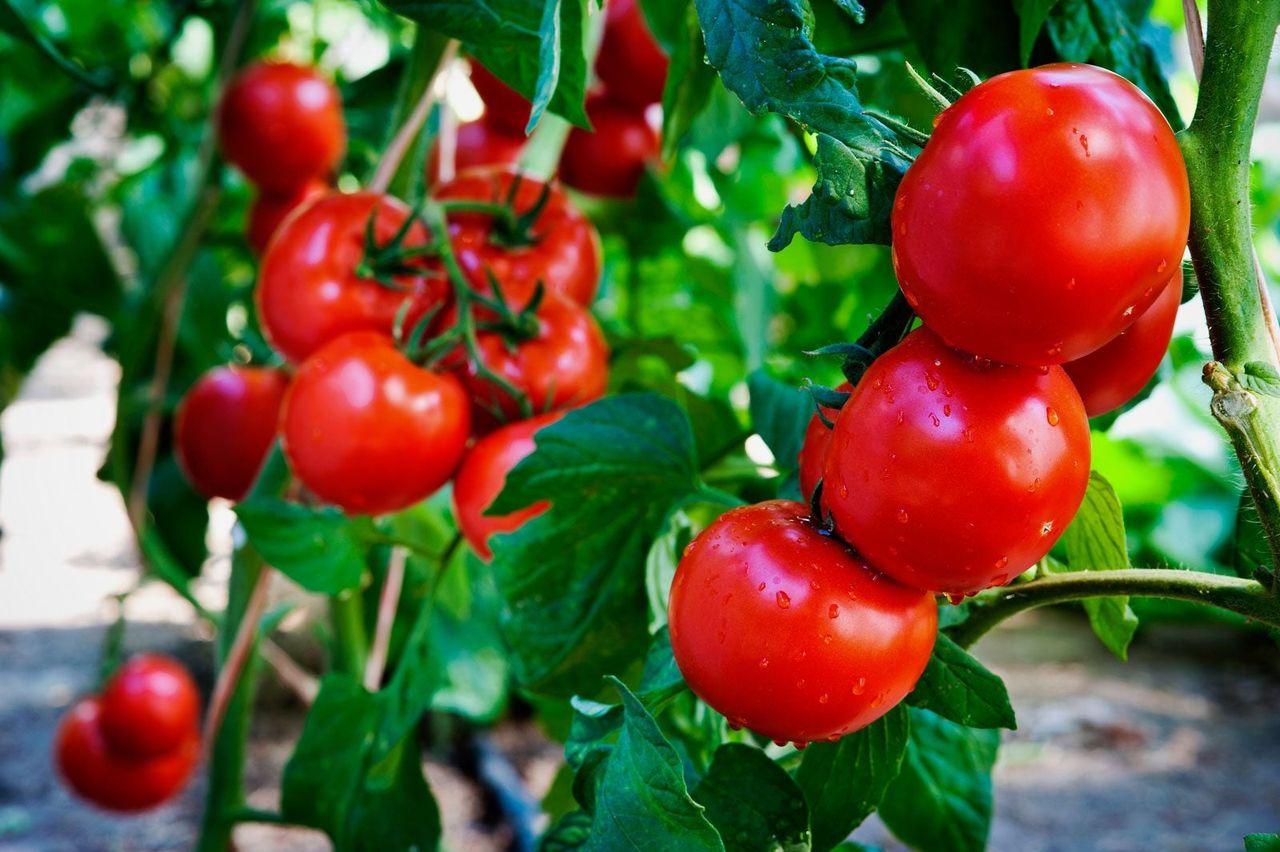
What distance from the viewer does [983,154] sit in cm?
26

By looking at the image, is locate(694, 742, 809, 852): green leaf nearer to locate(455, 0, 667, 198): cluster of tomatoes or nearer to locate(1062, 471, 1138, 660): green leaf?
locate(1062, 471, 1138, 660): green leaf

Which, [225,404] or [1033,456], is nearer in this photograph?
[1033,456]

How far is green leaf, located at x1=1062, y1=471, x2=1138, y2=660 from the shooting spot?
36 centimetres

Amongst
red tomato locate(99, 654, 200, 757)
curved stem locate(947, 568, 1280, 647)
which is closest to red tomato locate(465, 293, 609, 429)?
curved stem locate(947, 568, 1280, 647)

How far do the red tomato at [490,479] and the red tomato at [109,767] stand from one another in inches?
29.1

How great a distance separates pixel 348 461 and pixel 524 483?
112 mm

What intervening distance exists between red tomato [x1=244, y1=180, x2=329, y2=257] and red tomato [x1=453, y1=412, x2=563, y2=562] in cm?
50

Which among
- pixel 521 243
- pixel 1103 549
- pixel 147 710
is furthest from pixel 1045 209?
pixel 147 710

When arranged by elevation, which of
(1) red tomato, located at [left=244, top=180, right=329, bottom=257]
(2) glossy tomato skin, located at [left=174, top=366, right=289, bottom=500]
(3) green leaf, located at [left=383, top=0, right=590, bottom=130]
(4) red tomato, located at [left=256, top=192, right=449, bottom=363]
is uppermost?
(3) green leaf, located at [left=383, top=0, right=590, bottom=130]

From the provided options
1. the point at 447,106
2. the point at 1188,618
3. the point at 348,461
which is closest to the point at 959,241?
the point at 348,461

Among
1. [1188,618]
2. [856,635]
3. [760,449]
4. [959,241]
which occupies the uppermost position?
[959,241]

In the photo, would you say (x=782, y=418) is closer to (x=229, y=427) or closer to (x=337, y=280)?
(x=337, y=280)

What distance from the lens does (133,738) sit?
110 cm

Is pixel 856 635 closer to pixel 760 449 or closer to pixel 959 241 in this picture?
pixel 959 241
